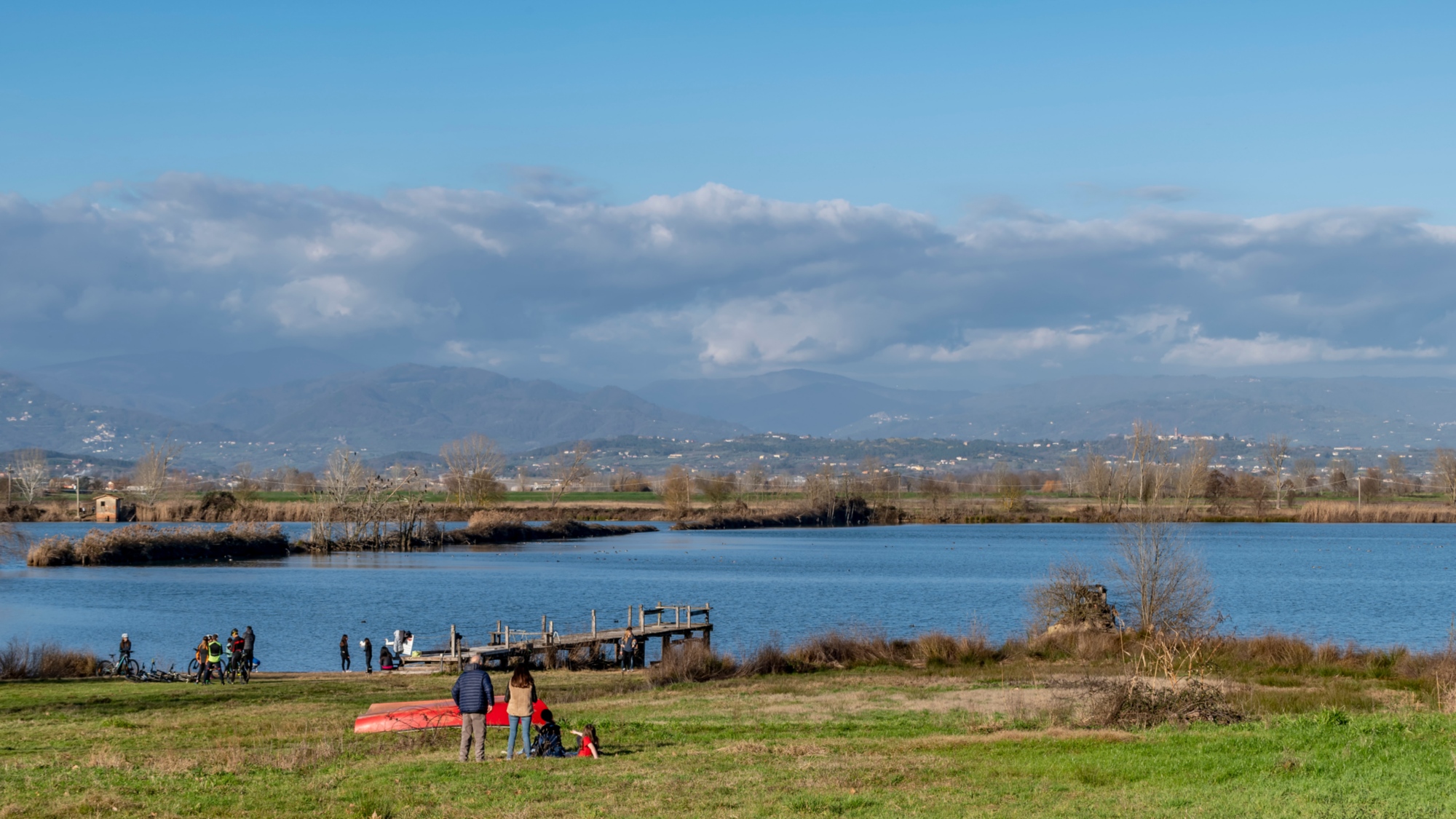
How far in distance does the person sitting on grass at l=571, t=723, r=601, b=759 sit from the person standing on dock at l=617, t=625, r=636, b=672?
22164mm

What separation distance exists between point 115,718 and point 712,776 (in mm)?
15535

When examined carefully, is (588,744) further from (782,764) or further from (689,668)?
(689,668)

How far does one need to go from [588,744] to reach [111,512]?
134 m

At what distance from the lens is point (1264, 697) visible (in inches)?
1017

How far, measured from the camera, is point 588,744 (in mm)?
18891

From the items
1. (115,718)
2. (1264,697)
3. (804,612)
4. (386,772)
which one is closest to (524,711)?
(386,772)

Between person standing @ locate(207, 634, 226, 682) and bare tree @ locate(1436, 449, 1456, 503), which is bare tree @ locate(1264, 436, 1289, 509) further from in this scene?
person standing @ locate(207, 634, 226, 682)

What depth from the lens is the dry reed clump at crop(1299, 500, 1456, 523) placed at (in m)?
141

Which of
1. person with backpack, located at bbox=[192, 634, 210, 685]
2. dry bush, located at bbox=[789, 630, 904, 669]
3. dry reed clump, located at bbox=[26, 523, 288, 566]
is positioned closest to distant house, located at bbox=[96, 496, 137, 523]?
dry reed clump, located at bbox=[26, 523, 288, 566]

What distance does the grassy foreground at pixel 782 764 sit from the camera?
1427 centimetres

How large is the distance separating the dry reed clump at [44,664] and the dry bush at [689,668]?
17.1 metres

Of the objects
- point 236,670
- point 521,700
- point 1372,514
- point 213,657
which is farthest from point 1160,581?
point 1372,514

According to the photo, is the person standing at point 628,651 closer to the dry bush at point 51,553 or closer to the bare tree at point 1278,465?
the dry bush at point 51,553

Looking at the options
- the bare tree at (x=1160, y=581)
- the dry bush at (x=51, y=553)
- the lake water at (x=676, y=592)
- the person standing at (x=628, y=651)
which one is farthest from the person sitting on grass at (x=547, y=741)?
the dry bush at (x=51, y=553)
